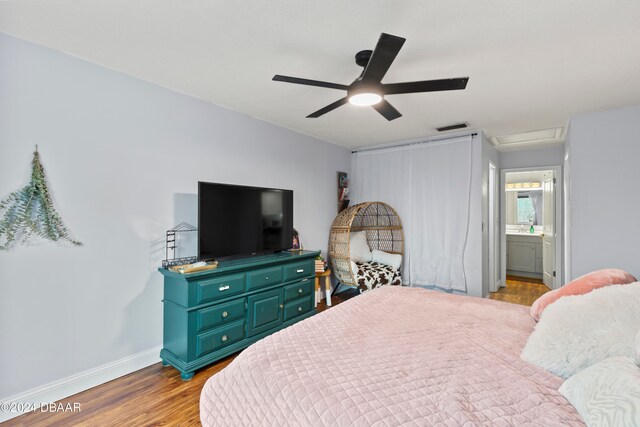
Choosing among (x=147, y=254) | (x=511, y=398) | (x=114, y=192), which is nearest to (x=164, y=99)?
(x=114, y=192)

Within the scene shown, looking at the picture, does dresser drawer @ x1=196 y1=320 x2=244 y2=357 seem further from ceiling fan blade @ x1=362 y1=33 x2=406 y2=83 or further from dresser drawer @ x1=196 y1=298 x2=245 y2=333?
ceiling fan blade @ x1=362 y1=33 x2=406 y2=83

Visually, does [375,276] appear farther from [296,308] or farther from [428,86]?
[428,86]

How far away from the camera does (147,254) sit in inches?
99.7

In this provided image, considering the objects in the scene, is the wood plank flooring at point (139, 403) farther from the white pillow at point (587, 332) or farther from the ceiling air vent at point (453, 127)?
the ceiling air vent at point (453, 127)

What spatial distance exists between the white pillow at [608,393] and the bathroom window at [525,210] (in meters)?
6.30

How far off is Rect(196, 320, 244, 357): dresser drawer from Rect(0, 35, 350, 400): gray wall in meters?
0.55

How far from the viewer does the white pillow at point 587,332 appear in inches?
45.0

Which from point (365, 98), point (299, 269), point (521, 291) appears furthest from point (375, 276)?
point (521, 291)

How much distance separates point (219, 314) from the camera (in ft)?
8.10

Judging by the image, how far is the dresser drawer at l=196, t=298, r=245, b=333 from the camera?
2.34 m

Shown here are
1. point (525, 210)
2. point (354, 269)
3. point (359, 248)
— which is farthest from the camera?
point (525, 210)

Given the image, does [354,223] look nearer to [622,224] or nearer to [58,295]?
[622,224]

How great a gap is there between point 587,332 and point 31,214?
3.15 metres

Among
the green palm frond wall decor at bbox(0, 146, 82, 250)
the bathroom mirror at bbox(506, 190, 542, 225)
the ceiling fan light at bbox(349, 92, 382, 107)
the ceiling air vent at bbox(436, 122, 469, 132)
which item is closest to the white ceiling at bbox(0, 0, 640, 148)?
the ceiling fan light at bbox(349, 92, 382, 107)
